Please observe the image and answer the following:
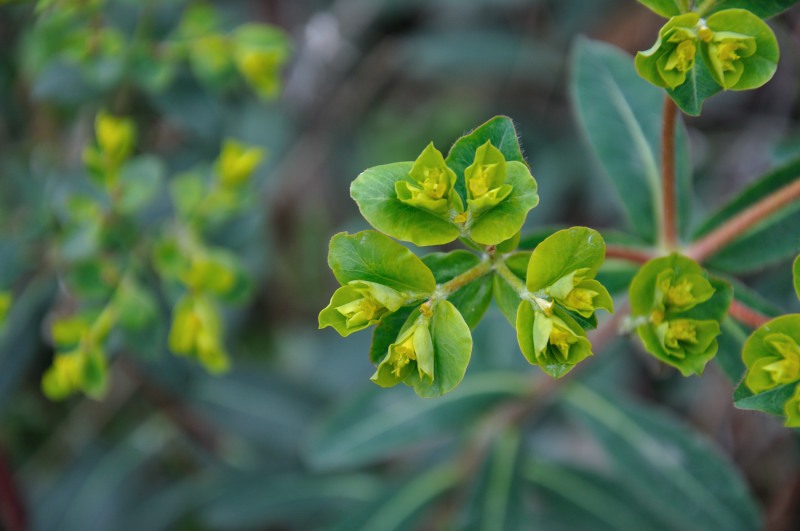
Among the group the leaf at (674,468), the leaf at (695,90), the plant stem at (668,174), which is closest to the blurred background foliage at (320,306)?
the leaf at (674,468)

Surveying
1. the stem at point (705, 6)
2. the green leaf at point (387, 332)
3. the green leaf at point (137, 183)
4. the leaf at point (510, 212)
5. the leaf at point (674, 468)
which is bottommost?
the leaf at point (674, 468)

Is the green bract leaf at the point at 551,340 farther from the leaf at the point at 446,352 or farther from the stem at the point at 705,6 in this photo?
the stem at the point at 705,6

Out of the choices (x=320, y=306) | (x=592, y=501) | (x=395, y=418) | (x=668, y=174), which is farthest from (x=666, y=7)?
(x=320, y=306)

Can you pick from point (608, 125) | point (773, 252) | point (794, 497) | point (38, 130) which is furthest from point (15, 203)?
point (794, 497)

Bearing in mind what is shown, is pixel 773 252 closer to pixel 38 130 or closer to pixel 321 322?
pixel 321 322

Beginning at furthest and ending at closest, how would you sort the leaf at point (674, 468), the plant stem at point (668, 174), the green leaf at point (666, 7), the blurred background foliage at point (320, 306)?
the blurred background foliage at point (320, 306), the leaf at point (674, 468), the plant stem at point (668, 174), the green leaf at point (666, 7)

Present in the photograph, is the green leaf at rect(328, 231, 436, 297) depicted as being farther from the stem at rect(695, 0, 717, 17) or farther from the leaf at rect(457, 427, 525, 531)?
the leaf at rect(457, 427, 525, 531)

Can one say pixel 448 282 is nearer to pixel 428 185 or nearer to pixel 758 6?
pixel 428 185
